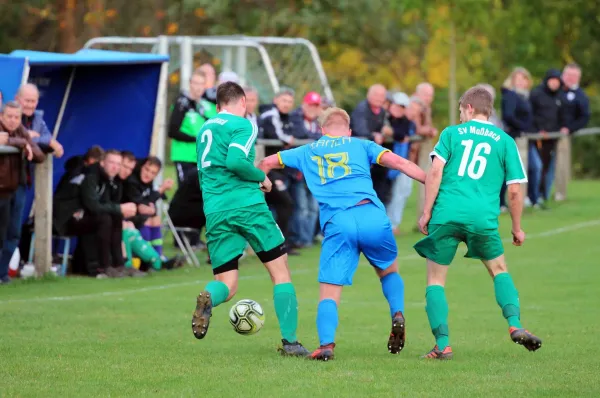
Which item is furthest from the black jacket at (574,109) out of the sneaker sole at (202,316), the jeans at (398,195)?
the sneaker sole at (202,316)

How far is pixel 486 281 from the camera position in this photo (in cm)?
1524

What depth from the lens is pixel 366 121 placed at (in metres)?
19.1

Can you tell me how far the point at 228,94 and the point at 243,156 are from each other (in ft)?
1.73

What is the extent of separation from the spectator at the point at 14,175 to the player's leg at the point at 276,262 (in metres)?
4.92

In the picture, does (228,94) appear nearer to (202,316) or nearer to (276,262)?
(276,262)

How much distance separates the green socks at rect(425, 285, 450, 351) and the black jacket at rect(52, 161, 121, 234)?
6243mm

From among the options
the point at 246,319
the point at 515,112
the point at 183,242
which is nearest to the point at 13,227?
the point at 183,242

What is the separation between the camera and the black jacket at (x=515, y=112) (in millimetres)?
22438

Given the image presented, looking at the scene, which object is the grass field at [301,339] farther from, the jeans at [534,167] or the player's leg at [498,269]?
the jeans at [534,167]

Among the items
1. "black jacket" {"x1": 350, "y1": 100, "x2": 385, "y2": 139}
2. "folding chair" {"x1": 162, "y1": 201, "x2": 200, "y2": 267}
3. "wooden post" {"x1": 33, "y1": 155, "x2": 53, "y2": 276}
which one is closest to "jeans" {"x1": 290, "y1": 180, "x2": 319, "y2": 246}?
"black jacket" {"x1": 350, "y1": 100, "x2": 385, "y2": 139}

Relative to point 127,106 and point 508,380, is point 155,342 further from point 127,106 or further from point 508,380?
point 127,106

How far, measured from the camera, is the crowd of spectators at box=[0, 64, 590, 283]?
556 inches

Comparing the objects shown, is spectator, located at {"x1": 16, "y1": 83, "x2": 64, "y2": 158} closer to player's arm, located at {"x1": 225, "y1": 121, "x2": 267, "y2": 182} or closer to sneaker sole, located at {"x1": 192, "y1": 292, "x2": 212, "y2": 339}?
player's arm, located at {"x1": 225, "y1": 121, "x2": 267, "y2": 182}

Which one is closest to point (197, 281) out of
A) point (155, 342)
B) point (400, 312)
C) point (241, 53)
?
point (155, 342)
